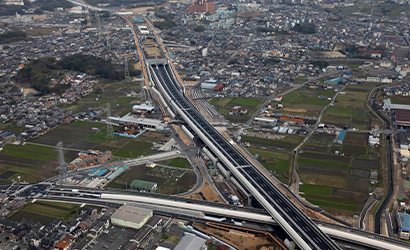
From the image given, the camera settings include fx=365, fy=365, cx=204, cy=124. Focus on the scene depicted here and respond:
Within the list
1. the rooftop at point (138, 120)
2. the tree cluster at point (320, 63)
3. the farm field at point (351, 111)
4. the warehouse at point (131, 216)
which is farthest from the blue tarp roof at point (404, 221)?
the tree cluster at point (320, 63)

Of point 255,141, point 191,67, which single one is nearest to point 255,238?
point 255,141

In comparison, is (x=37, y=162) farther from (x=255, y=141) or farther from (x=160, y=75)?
(x=160, y=75)

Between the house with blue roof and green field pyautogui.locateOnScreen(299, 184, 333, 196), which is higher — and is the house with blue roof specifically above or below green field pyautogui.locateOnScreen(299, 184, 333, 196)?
above

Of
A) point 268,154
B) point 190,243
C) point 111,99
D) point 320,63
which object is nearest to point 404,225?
point 268,154

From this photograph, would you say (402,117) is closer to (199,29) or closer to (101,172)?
(101,172)

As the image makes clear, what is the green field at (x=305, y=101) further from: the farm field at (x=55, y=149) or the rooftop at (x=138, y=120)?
the farm field at (x=55, y=149)

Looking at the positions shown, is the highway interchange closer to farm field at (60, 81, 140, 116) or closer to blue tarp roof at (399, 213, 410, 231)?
blue tarp roof at (399, 213, 410, 231)

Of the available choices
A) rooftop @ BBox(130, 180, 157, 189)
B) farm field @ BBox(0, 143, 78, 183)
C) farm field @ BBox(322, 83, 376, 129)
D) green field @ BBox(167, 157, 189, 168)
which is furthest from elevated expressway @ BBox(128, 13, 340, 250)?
farm field @ BBox(322, 83, 376, 129)
